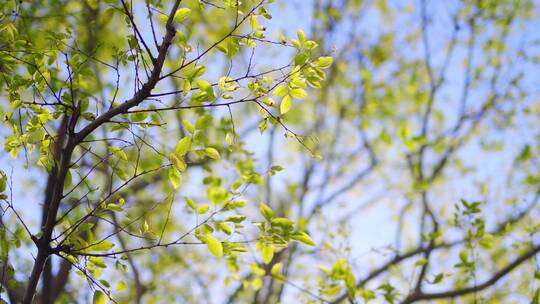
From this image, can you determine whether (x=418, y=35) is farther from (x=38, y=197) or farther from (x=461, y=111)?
(x=38, y=197)

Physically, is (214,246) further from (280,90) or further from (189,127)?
(280,90)

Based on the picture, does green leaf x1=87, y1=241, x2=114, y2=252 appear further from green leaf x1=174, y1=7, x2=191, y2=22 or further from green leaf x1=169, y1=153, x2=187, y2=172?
green leaf x1=174, y1=7, x2=191, y2=22

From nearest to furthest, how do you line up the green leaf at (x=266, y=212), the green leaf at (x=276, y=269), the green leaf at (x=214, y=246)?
the green leaf at (x=214, y=246) → the green leaf at (x=266, y=212) → the green leaf at (x=276, y=269)

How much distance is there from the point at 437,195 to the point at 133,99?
7.28 meters

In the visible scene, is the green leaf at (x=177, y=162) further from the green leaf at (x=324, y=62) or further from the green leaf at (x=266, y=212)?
the green leaf at (x=324, y=62)

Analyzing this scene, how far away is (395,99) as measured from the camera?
25.6ft

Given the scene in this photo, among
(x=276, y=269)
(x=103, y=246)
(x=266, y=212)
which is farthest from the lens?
(x=276, y=269)

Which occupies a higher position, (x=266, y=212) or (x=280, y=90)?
(x=280, y=90)

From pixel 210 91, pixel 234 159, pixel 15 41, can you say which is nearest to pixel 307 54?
pixel 210 91

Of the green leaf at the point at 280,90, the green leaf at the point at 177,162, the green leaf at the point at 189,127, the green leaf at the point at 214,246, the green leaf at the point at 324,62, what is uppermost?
the green leaf at the point at 324,62

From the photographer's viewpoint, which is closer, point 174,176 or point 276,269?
A: point 174,176

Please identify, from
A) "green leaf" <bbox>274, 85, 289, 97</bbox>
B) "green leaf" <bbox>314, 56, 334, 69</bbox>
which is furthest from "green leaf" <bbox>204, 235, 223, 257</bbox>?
"green leaf" <bbox>314, 56, 334, 69</bbox>

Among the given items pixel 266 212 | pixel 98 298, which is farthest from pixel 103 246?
pixel 266 212

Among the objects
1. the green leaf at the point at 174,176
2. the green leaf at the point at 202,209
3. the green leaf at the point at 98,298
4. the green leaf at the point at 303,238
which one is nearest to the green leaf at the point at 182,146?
the green leaf at the point at 174,176
